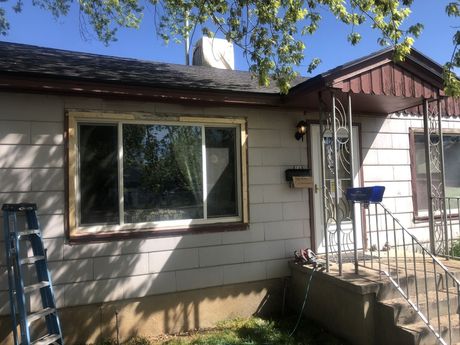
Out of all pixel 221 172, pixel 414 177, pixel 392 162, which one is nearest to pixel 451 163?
pixel 414 177

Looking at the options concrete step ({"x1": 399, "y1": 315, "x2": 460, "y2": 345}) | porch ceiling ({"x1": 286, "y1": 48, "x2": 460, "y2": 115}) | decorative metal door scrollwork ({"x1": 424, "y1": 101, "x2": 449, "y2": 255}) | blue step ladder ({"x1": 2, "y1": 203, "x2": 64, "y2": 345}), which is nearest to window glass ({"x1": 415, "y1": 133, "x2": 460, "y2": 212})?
decorative metal door scrollwork ({"x1": 424, "y1": 101, "x2": 449, "y2": 255})

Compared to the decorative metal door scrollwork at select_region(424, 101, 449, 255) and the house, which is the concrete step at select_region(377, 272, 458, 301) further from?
the house

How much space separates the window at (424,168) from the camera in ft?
23.0

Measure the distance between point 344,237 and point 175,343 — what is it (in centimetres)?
302

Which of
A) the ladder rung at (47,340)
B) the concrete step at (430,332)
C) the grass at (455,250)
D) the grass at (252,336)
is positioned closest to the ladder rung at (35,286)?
the ladder rung at (47,340)

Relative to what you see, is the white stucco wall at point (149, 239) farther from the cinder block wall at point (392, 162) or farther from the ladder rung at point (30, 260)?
the cinder block wall at point (392, 162)

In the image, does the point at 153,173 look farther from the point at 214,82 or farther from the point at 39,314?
the point at 39,314

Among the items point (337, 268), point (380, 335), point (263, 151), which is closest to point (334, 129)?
point (263, 151)

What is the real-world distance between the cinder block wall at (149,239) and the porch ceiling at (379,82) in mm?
833

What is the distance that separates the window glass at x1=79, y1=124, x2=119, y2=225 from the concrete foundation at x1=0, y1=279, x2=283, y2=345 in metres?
1.06

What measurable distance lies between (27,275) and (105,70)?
2.77m

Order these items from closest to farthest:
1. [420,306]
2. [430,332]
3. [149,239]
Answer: [430,332] → [420,306] → [149,239]

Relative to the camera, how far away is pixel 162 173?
5336 mm

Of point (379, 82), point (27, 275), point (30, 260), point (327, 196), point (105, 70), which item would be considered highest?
point (105, 70)
